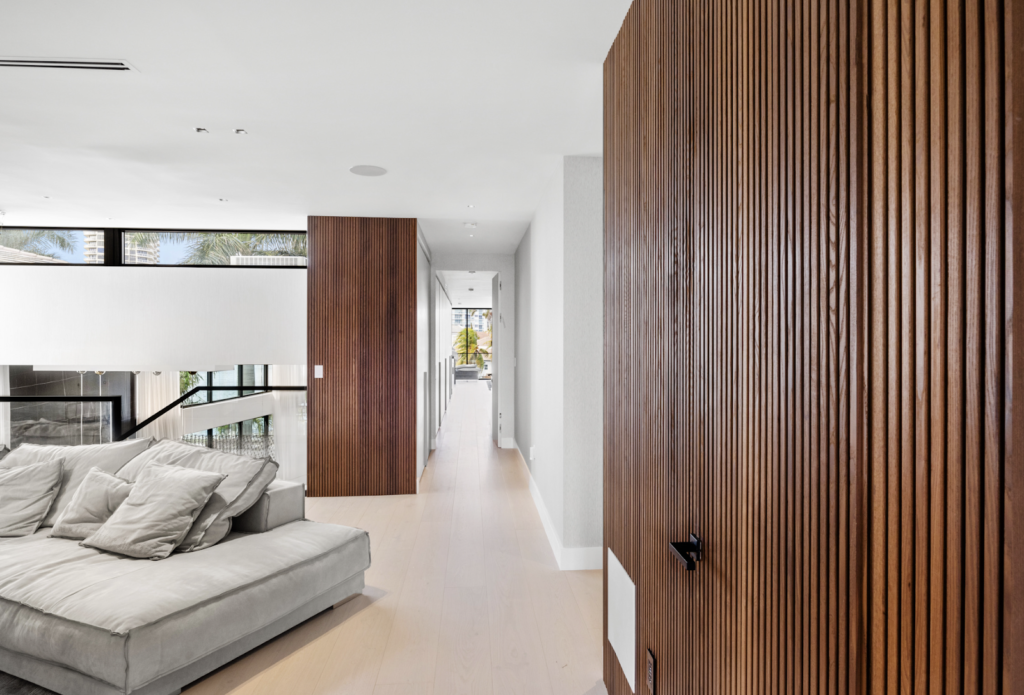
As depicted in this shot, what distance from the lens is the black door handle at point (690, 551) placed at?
4.26 feet

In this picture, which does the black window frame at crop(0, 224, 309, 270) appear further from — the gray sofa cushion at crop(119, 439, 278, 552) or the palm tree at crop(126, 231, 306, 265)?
the gray sofa cushion at crop(119, 439, 278, 552)

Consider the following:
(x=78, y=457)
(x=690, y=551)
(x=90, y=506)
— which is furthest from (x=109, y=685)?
(x=690, y=551)

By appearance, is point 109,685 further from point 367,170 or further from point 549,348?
point 367,170

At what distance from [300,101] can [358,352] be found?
259cm

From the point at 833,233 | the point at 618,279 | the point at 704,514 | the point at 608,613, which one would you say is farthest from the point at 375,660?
the point at 833,233

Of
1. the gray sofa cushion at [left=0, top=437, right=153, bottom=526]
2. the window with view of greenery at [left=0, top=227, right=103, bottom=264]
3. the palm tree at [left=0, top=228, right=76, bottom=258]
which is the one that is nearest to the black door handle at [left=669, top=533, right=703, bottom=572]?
the gray sofa cushion at [left=0, top=437, right=153, bottom=526]

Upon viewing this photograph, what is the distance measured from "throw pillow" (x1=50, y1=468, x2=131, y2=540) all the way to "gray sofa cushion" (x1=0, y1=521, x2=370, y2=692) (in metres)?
0.08

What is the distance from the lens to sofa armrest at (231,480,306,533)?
9.00 ft

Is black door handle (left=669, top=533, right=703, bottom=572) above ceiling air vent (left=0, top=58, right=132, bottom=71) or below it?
below

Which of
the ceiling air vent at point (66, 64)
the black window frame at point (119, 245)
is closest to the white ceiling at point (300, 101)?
the ceiling air vent at point (66, 64)

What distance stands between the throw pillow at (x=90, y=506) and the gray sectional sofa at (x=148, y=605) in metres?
0.07

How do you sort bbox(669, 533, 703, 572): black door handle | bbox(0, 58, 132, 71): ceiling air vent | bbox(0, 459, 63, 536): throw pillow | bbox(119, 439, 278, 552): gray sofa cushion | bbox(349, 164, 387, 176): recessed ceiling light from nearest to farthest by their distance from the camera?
1. bbox(669, 533, 703, 572): black door handle
2. bbox(0, 58, 132, 71): ceiling air vent
3. bbox(119, 439, 278, 552): gray sofa cushion
4. bbox(0, 459, 63, 536): throw pillow
5. bbox(349, 164, 387, 176): recessed ceiling light

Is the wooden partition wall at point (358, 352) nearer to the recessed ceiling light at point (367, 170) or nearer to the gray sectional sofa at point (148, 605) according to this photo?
the recessed ceiling light at point (367, 170)

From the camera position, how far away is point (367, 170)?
350 centimetres
